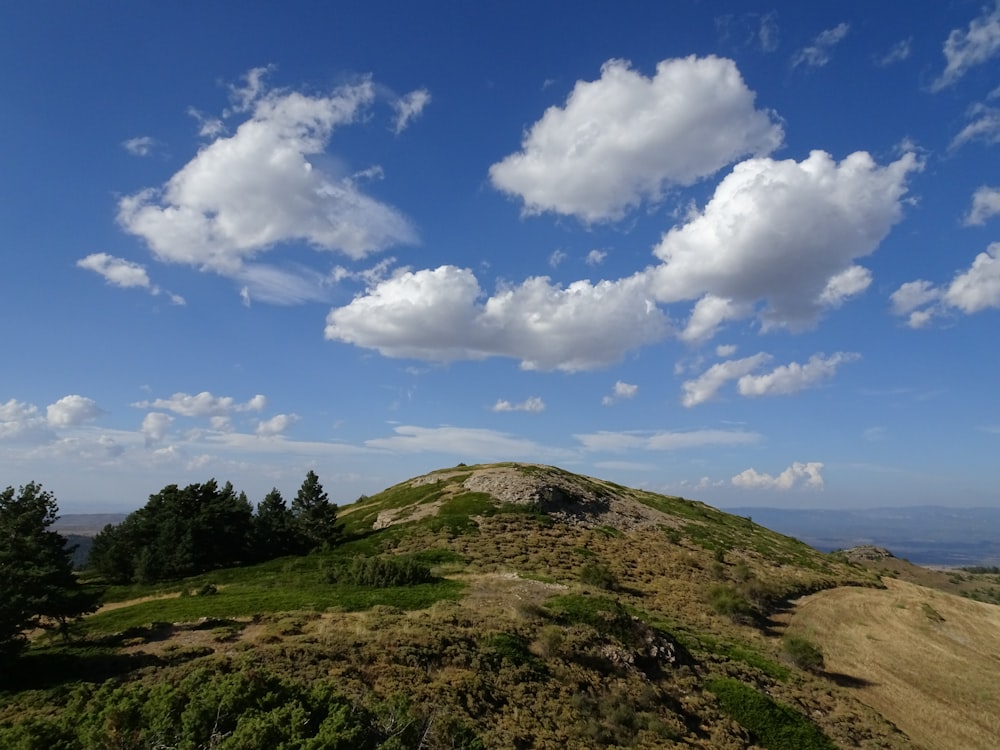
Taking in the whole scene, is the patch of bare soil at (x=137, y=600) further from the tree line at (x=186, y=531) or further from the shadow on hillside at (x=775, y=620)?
the shadow on hillside at (x=775, y=620)

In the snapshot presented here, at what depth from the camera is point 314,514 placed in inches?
2534

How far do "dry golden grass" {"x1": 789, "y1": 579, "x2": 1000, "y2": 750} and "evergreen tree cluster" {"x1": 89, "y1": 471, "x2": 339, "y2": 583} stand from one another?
48.7m

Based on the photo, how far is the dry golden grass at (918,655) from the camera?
33.7 metres

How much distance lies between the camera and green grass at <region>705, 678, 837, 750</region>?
26.7 metres

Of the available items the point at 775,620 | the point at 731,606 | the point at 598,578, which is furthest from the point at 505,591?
the point at 775,620

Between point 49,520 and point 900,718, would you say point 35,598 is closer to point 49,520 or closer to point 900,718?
point 49,520

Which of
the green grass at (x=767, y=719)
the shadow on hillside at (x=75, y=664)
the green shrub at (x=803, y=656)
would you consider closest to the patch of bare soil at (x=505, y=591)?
the green grass at (x=767, y=719)

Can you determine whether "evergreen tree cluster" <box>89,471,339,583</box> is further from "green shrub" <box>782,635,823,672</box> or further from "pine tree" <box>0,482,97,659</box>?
"green shrub" <box>782,635,823,672</box>

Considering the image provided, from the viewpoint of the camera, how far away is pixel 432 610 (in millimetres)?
31688

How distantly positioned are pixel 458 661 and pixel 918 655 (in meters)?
41.4

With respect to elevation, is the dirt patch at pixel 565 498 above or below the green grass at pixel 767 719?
above

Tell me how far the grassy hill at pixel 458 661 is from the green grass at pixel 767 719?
0.11 metres

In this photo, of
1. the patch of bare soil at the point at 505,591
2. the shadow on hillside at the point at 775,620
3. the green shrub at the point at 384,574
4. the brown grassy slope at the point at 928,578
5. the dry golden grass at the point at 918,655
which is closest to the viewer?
the dry golden grass at the point at 918,655

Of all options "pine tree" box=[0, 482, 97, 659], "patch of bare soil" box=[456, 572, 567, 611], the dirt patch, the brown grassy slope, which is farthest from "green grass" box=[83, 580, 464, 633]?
the brown grassy slope
